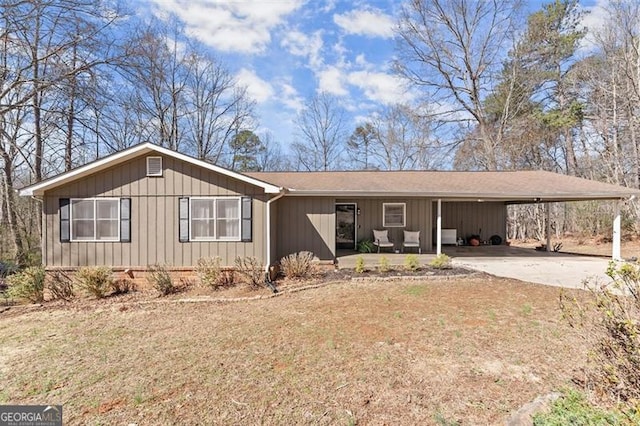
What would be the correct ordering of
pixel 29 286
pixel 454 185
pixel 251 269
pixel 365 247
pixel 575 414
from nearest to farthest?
pixel 575 414 → pixel 29 286 → pixel 251 269 → pixel 454 185 → pixel 365 247

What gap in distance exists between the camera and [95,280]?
7.00 m

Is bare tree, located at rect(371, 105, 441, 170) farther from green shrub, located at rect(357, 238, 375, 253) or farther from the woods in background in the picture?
green shrub, located at rect(357, 238, 375, 253)

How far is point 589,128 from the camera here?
1731 centimetres

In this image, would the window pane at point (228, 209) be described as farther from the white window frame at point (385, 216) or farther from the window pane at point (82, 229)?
the white window frame at point (385, 216)

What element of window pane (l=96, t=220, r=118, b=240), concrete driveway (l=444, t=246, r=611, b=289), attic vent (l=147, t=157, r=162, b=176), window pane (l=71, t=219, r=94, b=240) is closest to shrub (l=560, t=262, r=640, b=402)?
concrete driveway (l=444, t=246, r=611, b=289)

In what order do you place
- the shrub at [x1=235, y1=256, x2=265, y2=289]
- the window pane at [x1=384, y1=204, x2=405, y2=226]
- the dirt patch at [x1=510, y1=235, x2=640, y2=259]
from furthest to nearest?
the dirt patch at [x1=510, y1=235, x2=640, y2=259], the window pane at [x1=384, y1=204, x2=405, y2=226], the shrub at [x1=235, y1=256, x2=265, y2=289]

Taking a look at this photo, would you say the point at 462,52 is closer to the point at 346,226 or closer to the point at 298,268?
the point at 346,226

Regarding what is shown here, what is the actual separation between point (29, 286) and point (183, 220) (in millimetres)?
3447

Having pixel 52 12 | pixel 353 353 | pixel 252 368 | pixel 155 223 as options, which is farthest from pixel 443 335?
pixel 52 12

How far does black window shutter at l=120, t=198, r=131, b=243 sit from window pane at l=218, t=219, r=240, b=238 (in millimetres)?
2350

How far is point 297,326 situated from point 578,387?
3.50 m

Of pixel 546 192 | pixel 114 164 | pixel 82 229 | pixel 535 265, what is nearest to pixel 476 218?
pixel 546 192

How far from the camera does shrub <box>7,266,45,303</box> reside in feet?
22.5

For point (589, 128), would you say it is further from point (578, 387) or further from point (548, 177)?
point (578, 387)
